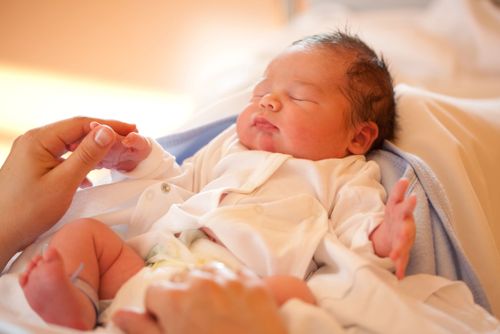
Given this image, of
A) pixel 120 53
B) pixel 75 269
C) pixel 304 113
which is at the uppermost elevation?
pixel 304 113

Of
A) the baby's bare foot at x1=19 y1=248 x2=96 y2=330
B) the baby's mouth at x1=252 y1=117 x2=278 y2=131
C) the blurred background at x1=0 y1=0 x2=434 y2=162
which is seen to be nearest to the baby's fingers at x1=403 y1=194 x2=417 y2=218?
the baby's mouth at x1=252 y1=117 x2=278 y2=131

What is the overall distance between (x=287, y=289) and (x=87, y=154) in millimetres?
437

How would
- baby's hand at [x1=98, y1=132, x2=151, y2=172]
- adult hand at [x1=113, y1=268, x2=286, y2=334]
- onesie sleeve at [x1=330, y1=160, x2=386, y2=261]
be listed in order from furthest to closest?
baby's hand at [x1=98, y1=132, x2=151, y2=172] < onesie sleeve at [x1=330, y1=160, x2=386, y2=261] < adult hand at [x1=113, y1=268, x2=286, y2=334]

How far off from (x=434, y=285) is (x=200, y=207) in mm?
438

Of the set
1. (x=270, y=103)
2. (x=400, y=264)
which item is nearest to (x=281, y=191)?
(x=270, y=103)

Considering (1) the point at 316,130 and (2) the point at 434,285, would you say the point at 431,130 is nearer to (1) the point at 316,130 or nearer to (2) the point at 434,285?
(1) the point at 316,130

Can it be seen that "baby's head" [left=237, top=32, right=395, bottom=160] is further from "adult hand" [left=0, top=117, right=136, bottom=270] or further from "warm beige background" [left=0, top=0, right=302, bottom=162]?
"warm beige background" [left=0, top=0, right=302, bottom=162]

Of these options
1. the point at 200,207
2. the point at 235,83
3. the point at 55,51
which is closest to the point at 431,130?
the point at 200,207

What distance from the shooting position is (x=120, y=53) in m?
2.94

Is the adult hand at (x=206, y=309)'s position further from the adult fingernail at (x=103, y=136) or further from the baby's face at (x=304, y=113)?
the baby's face at (x=304, y=113)

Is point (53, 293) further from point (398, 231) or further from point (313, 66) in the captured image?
point (313, 66)

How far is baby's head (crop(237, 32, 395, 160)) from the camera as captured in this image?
1.14 m

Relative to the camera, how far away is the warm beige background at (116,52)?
2482 mm

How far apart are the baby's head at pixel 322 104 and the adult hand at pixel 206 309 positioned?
45cm
